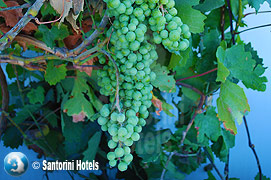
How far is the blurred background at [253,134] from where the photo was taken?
1069 mm

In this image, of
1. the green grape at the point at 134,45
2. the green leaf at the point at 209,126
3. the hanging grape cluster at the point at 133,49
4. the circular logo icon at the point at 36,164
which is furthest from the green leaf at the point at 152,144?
the circular logo icon at the point at 36,164

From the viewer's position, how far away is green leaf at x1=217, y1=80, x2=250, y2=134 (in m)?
0.62

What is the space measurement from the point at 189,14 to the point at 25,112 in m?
0.78

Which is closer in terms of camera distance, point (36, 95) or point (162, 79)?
point (162, 79)

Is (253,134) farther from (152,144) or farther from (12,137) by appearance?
(12,137)

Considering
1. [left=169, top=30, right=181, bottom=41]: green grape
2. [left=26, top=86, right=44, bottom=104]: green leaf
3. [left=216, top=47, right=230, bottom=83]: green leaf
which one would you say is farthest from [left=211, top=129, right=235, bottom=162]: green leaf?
[left=26, top=86, right=44, bottom=104]: green leaf

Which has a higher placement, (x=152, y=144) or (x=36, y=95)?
(x=36, y=95)

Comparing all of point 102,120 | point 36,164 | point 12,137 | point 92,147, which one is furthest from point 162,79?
point 36,164

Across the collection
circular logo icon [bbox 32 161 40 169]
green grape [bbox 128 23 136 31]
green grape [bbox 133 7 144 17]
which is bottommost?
circular logo icon [bbox 32 161 40 169]

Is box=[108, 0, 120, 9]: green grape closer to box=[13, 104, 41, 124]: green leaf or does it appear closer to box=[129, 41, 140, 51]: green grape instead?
box=[129, 41, 140, 51]: green grape

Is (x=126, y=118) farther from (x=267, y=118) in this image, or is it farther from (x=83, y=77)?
(x=267, y=118)

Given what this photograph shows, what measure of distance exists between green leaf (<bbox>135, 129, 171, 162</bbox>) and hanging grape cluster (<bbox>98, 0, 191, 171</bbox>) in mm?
322

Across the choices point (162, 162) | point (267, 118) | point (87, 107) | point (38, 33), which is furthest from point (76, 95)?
point (267, 118)

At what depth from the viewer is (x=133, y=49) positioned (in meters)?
0.41
